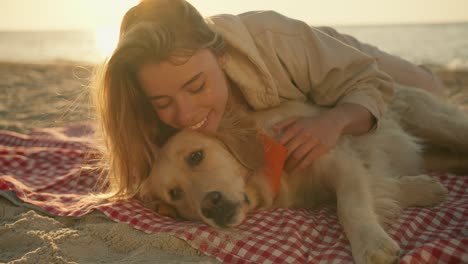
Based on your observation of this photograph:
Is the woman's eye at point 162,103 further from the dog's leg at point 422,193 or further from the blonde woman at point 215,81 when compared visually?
the dog's leg at point 422,193

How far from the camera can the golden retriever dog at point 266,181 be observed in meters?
2.13

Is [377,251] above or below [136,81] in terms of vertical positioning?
below

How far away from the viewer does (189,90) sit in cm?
229

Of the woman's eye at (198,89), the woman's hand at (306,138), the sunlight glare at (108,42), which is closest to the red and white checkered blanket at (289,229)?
the woman's hand at (306,138)

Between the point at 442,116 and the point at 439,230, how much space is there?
1.25 meters

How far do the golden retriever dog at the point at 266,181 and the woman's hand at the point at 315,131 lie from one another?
7cm

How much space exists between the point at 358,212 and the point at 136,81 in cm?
131

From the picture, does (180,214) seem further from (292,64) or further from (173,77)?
(292,64)

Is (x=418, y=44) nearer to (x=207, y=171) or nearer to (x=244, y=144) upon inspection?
(x=244, y=144)

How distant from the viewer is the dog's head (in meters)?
2.21

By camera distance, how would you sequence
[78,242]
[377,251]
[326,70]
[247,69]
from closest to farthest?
[377,251], [78,242], [247,69], [326,70]

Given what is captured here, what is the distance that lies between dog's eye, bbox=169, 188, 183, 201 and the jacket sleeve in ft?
3.32

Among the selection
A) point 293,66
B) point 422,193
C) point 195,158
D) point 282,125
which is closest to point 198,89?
point 195,158

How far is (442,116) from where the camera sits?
10.2 ft
